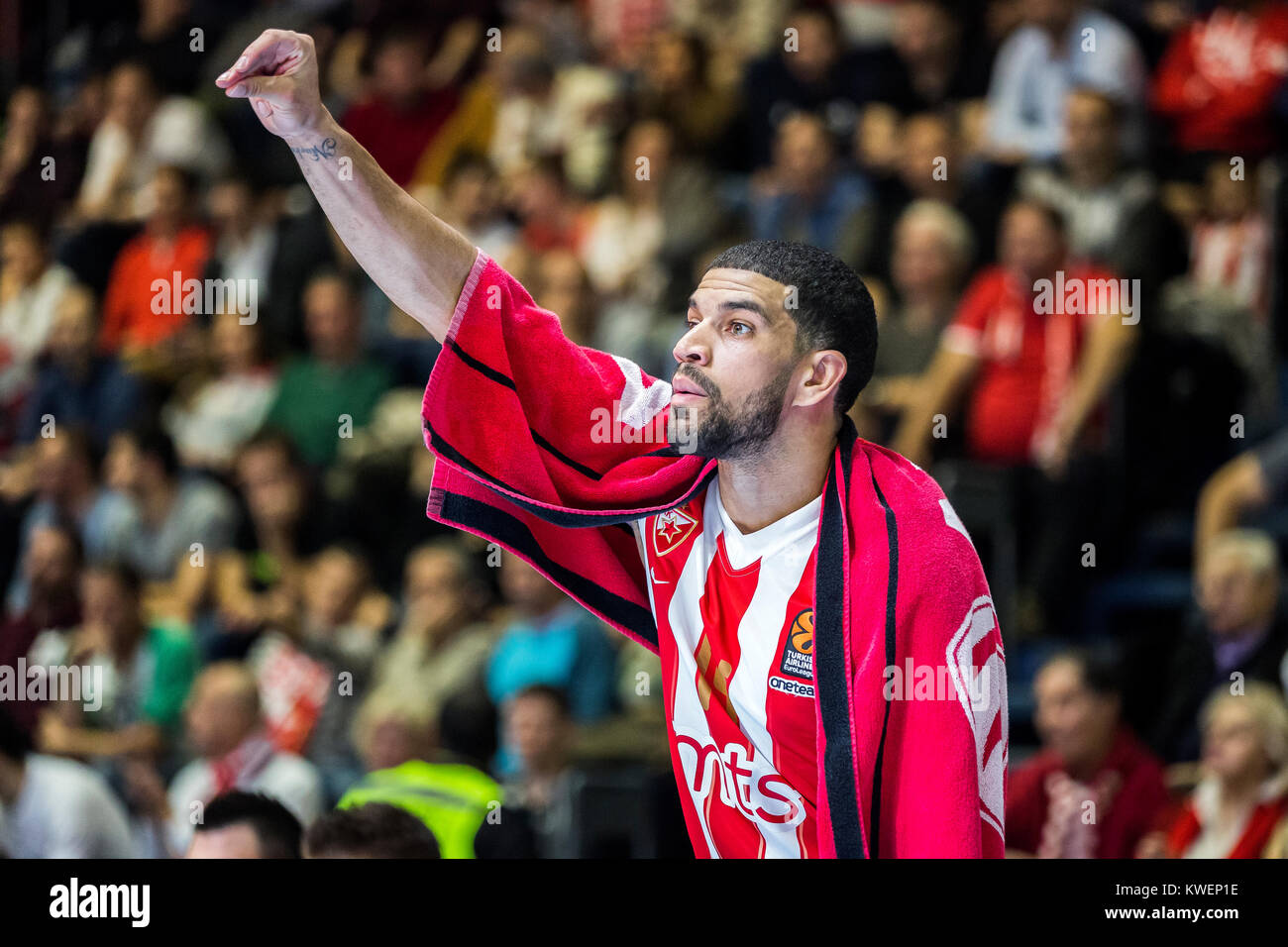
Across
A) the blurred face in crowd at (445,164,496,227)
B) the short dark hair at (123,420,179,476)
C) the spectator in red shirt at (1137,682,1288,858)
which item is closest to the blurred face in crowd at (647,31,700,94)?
the blurred face in crowd at (445,164,496,227)

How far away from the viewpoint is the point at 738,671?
273cm

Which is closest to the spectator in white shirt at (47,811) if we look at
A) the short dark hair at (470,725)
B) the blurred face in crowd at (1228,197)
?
the short dark hair at (470,725)

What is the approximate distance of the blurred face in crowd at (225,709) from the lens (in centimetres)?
535

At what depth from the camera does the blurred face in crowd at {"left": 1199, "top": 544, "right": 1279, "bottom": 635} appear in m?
4.86

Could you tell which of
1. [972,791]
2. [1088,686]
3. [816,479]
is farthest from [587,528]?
[1088,686]

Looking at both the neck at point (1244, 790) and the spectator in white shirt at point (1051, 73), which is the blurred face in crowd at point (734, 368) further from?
the spectator in white shirt at point (1051, 73)

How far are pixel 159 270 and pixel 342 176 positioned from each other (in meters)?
5.20

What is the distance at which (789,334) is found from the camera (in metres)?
2.75

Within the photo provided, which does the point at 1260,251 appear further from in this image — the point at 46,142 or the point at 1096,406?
the point at 46,142

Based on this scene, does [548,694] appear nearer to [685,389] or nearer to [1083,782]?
[1083,782]

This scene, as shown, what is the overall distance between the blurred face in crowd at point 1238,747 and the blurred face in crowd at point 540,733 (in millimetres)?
1875

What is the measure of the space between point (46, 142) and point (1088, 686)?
5886mm

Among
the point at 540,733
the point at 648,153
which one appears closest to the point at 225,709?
the point at 540,733

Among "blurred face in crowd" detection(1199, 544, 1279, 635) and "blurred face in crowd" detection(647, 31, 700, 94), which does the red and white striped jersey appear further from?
"blurred face in crowd" detection(647, 31, 700, 94)
